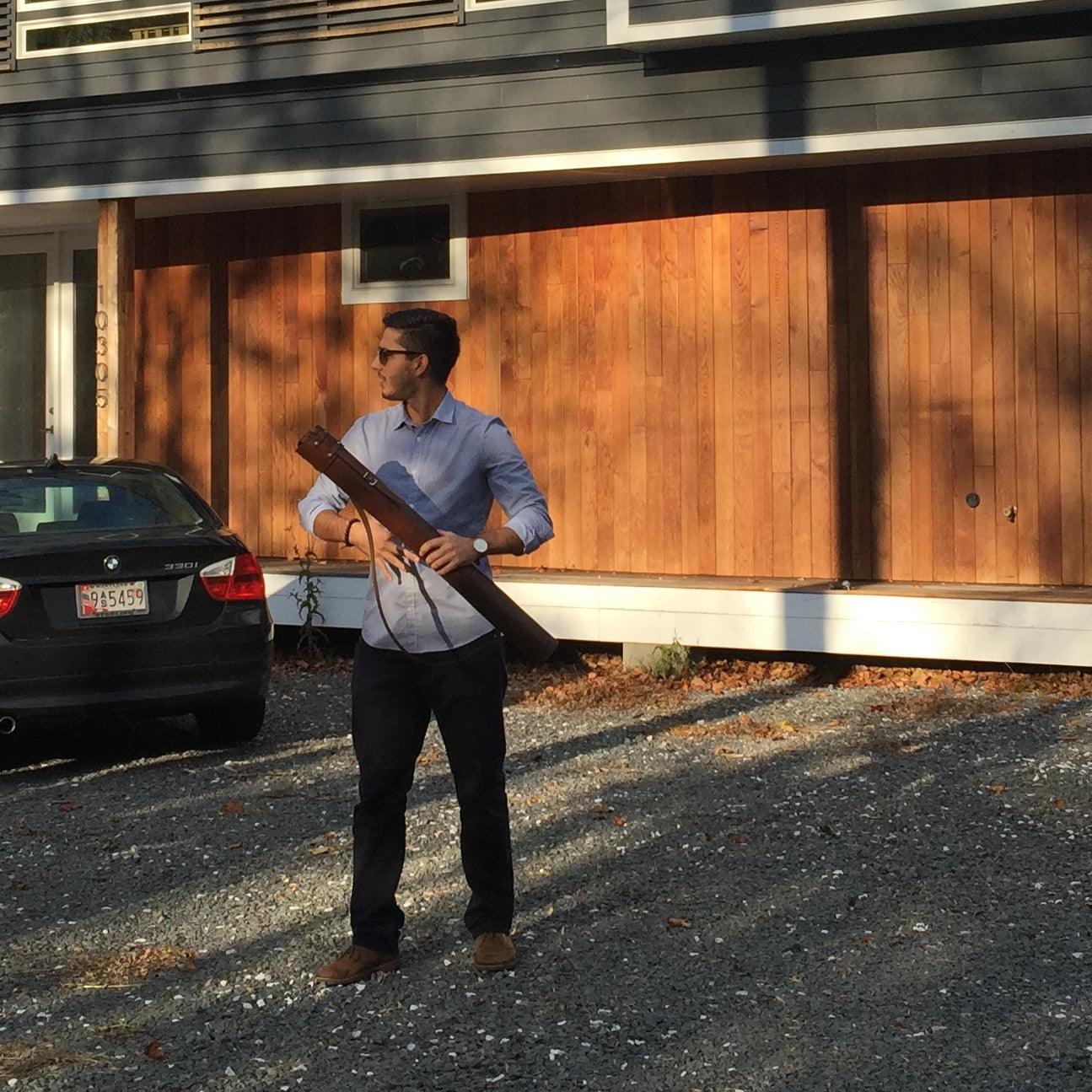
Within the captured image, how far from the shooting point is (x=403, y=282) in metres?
13.7

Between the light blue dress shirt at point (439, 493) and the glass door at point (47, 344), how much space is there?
423 inches

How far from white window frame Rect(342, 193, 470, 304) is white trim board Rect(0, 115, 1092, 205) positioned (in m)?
0.62

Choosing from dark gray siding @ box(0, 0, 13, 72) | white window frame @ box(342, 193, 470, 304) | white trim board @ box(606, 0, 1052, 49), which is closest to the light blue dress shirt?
white trim board @ box(606, 0, 1052, 49)

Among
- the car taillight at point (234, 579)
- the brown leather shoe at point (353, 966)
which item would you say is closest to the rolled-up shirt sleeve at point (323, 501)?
the brown leather shoe at point (353, 966)

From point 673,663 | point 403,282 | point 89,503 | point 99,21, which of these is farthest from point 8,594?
point 99,21

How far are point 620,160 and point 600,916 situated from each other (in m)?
7.05

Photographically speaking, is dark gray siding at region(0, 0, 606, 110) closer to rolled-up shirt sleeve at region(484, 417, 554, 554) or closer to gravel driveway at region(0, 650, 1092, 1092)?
gravel driveway at region(0, 650, 1092, 1092)

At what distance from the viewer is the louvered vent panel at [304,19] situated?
40.6 feet

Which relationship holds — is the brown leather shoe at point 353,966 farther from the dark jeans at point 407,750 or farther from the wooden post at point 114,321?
the wooden post at point 114,321

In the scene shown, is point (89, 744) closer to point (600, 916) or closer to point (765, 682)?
point (765, 682)

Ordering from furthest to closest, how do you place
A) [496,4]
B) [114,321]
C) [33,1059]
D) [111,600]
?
[114,321], [496,4], [111,600], [33,1059]

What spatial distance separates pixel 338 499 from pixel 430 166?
755 cm

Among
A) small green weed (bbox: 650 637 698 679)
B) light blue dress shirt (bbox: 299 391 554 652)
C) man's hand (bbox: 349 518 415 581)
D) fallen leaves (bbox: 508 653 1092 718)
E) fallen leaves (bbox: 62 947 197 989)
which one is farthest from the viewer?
small green weed (bbox: 650 637 698 679)

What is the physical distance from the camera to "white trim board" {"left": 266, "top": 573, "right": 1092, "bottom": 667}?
34.3 ft
